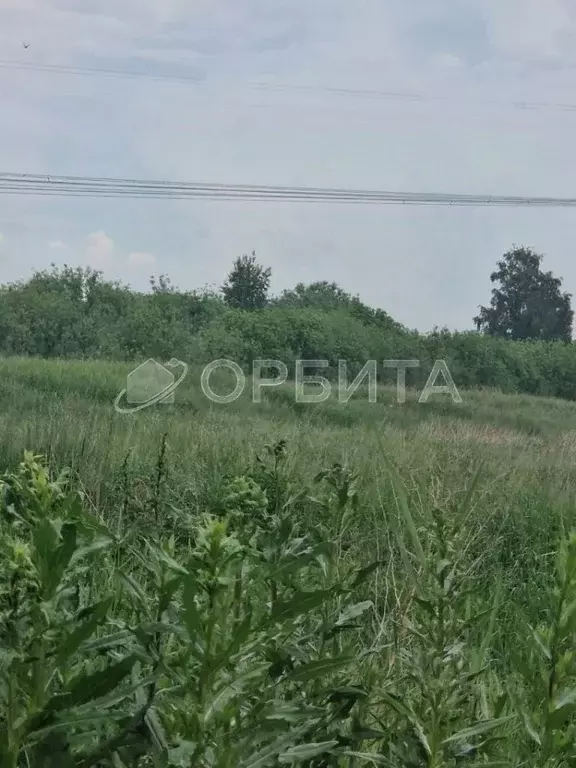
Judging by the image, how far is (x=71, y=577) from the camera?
0.48 meters

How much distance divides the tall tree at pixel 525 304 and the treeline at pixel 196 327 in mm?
118

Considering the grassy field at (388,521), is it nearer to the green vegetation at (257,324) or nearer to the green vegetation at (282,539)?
the green vegetation at (282,539)

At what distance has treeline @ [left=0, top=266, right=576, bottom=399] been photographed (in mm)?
2877

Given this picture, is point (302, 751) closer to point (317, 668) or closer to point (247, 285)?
point (317, 668)

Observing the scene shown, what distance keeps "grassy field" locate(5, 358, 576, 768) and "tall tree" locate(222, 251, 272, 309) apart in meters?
0.31

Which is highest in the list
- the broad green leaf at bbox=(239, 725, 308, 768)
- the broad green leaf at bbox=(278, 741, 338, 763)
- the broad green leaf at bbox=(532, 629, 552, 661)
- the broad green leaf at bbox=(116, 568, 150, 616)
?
the broad green leaf at bbox=(116, 568, 150, 616)

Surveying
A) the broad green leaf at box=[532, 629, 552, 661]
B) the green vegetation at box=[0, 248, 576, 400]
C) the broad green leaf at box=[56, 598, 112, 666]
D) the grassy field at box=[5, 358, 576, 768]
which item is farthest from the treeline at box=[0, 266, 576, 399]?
the broad green leaf at box=[56, 598, 112, 666]

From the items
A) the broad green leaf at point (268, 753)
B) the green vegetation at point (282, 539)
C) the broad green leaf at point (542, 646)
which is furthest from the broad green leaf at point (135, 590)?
the broad green leaf at point (542, 646)

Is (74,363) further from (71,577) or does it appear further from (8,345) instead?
(71,577)

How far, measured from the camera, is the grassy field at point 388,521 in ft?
1.88

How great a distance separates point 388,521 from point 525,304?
1.74 meters

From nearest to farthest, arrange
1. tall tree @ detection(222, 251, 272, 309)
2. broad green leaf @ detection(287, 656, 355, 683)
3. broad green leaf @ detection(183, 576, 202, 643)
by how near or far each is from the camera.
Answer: broad green leaf @ detection(183, 576, 202, 643) < broad green leaf @ detection(287, 656, 355, 683) < tall tree @ detection(222, 251, 272, 309)

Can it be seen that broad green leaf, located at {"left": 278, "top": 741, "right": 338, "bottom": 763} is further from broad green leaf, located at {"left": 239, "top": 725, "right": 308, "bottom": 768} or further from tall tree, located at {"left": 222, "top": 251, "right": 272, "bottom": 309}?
tall tree, located at {"left": 222, "top": 251, "right": 272, "bottom": 309}

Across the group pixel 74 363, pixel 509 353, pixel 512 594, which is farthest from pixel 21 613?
pixel 509 353
